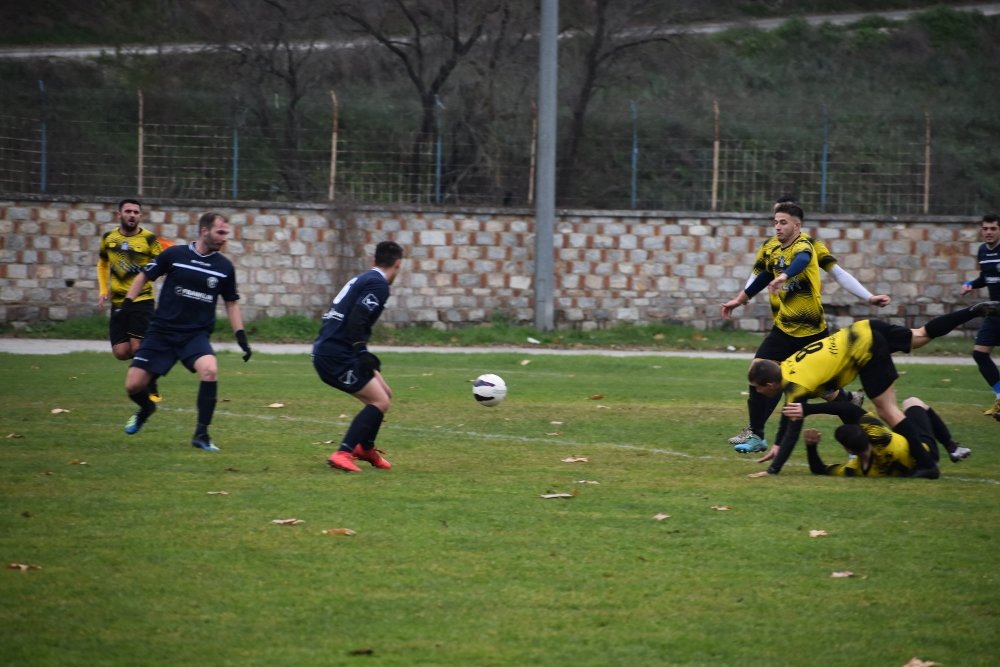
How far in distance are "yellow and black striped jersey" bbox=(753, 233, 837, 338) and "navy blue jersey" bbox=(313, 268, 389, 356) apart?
3.58 m

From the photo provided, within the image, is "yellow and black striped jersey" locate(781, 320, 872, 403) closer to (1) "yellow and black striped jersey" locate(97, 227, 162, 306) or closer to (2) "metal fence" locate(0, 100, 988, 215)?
(1) "yellow and black striped jersey" locate(97, 227, 162, 306)

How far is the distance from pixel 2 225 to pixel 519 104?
1055cm

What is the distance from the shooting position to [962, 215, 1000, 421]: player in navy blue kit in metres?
13.9

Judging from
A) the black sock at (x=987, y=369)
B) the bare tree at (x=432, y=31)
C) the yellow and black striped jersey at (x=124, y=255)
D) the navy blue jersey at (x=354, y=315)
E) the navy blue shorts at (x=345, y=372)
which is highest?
the bare tree at (x=432, y=31)

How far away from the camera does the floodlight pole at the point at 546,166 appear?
878 inches

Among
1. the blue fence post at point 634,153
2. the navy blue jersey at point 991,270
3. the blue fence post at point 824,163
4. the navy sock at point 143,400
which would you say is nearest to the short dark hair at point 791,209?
the navy blue jersey at point 991,270

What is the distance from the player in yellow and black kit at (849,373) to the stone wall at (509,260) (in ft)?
46.3

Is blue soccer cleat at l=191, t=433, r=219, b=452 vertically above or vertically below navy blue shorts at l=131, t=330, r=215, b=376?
below

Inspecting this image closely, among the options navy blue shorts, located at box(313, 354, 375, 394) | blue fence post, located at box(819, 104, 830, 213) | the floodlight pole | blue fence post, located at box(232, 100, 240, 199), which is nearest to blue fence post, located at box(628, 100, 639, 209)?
the floodlight pole

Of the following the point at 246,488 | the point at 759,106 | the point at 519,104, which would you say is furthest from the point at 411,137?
the point at 246,488

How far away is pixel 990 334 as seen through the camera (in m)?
14.0

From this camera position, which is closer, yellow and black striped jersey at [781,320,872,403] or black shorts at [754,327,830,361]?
yellow and black striped jersey at [781,320,872,403]

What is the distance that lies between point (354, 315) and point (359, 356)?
1.04ft

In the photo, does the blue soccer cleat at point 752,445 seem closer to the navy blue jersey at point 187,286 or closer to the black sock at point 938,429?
the black sock at point 938,429
